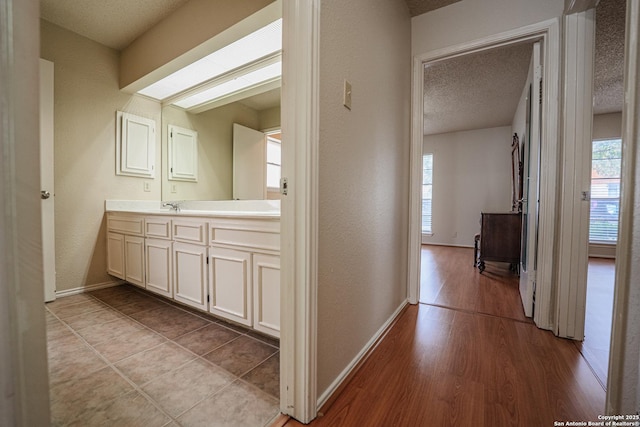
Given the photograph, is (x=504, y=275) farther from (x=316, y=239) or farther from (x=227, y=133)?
(x=227, y=133)

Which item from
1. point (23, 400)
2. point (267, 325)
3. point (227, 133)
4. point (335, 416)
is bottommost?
point (335, 416)

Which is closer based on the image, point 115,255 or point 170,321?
point 170,321

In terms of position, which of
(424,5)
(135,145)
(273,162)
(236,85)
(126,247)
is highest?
(424,5)

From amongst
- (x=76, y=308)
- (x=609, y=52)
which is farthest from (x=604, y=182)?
(x=76, y=308)

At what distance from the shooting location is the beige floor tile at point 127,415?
40.3 inches

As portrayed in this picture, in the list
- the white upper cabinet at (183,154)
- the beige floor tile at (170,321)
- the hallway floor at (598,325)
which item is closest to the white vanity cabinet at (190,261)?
the beige floor tile at (170,321)

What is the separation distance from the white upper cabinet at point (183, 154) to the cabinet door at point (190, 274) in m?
1.16

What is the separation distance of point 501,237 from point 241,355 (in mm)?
3176

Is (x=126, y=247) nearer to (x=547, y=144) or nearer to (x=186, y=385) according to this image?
(x=186, y=385)

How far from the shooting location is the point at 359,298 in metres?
1.41

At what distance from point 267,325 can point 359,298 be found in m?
0.56

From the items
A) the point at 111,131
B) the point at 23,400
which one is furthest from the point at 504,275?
the point at 111,131

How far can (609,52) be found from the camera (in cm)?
272

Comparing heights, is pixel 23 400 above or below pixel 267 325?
above
